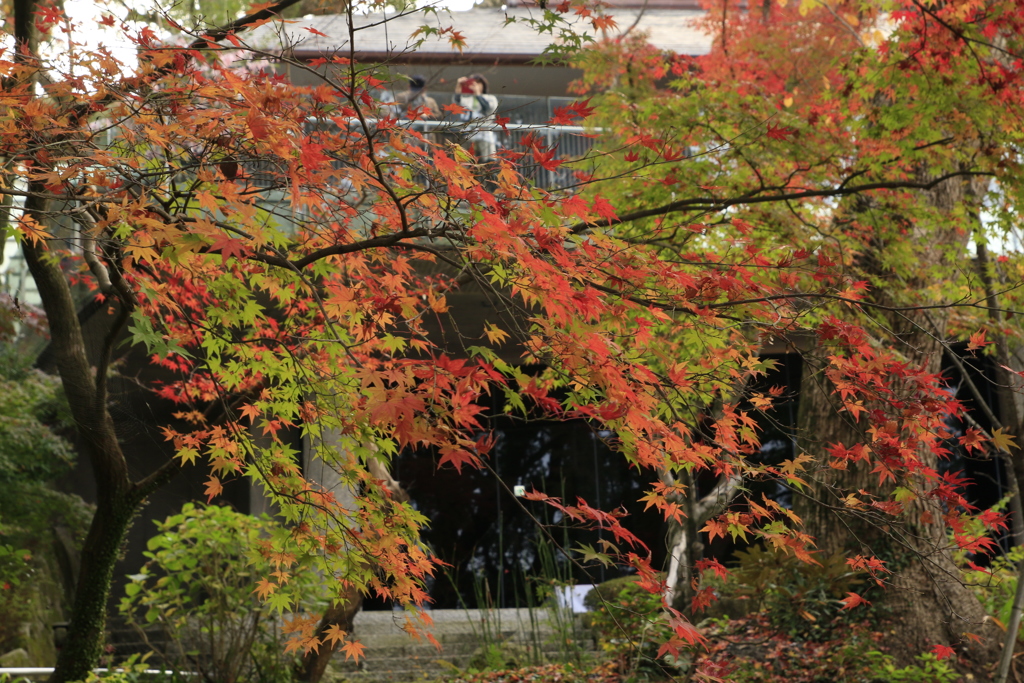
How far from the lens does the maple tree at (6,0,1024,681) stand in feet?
9.14

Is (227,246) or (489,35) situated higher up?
(489,35)

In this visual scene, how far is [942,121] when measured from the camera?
5387 mm

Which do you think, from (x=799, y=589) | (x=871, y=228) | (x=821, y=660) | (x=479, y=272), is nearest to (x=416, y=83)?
(x=871, y=228)

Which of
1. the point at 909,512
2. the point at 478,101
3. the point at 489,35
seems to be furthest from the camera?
the point at 489,35

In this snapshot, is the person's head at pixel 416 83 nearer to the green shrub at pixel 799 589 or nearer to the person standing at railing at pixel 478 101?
the person standing at railing at pixel 478 101

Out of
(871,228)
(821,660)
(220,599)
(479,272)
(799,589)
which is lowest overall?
(821,660)

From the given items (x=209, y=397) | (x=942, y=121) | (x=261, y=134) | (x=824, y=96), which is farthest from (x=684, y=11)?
(x=261, y=134)

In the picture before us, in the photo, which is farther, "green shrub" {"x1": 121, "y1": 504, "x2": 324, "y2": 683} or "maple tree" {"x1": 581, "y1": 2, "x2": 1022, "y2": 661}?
"green shrub" {"x1": 121, "y1": 504, "x2": 324, "y2": 683}

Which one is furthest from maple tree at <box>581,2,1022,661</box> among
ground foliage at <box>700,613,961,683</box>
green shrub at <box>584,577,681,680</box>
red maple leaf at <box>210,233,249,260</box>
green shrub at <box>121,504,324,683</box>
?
green shrub at <box>121,504,324,683</box>

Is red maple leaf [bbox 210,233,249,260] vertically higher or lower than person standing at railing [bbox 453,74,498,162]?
lower

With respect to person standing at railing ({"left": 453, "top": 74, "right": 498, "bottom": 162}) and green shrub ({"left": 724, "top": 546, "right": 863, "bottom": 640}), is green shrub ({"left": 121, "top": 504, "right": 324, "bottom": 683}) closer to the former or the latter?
person standing at railing ({"left": 453, "top": 74, "right": 498, "bottom": 162})

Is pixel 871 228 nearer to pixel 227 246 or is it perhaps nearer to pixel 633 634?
pixel 633 634

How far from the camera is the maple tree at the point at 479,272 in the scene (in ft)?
9.14

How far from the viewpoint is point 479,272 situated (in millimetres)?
2891
